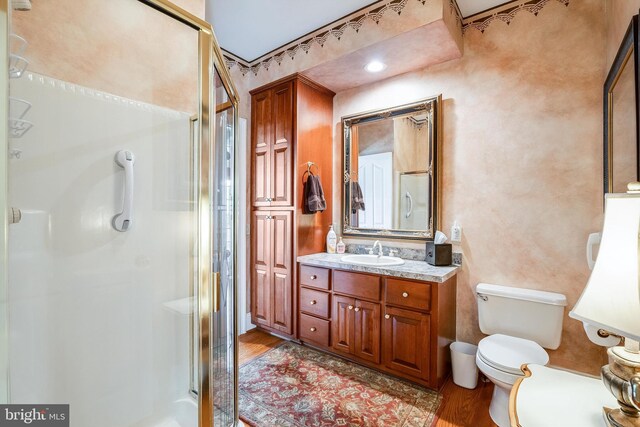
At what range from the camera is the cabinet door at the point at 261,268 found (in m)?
2.85

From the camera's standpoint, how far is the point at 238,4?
213 centimetres

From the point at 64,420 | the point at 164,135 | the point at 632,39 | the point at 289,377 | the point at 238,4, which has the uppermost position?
the point at 238,4

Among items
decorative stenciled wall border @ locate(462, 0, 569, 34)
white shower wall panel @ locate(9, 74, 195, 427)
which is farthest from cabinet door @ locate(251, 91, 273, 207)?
decorative stenciled wall border @ locate(462, 0, 569, 34)

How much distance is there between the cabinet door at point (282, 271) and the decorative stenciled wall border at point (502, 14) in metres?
2.08

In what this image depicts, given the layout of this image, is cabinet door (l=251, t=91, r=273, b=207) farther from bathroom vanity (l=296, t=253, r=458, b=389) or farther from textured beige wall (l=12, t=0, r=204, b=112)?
textured beige wall (l=12, t=0, r=204, b=112)

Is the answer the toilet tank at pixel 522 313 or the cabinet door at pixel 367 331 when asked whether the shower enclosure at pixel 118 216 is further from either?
the toilet tank at pixel 522 313

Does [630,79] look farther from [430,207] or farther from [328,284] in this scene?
[328,284]

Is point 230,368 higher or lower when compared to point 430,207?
lower

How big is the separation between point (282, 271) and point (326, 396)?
1.12 meters

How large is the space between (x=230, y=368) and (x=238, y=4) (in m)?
2.45

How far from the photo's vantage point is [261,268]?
2908mm

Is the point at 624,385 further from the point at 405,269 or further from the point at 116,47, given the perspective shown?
the point at 116,47

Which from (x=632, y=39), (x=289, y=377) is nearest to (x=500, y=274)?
(x=632, y=39)

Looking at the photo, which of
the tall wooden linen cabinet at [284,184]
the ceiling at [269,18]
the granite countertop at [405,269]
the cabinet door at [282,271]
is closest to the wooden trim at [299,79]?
the tall wooden linen cabinet at [284,184]
